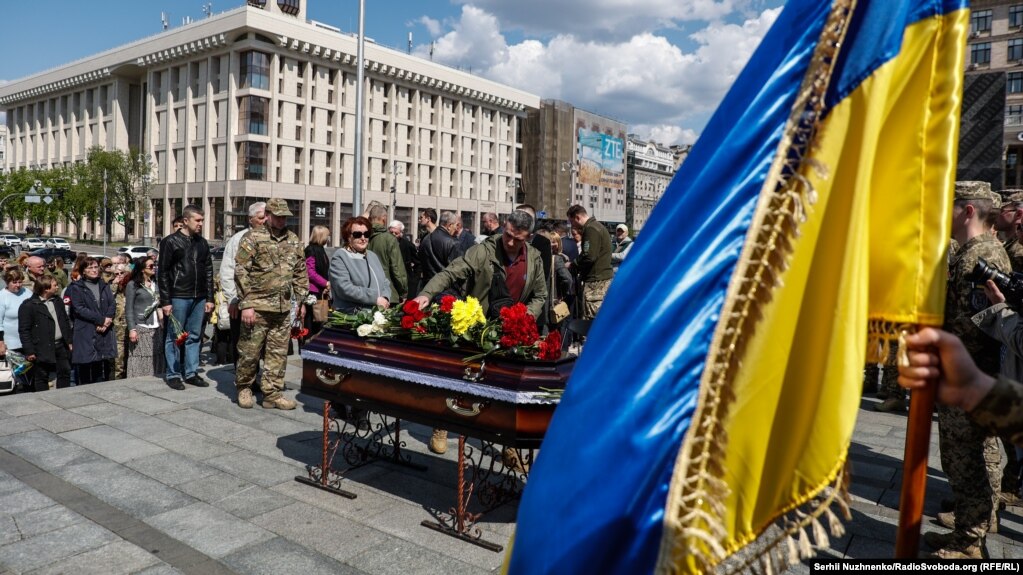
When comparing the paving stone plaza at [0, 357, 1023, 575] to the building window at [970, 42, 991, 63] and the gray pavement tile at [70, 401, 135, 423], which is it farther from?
the building window at [970, 42, 991, 63]

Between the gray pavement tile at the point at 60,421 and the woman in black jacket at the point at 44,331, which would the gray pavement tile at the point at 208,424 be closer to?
the gray pavement tile at the point at 60,421

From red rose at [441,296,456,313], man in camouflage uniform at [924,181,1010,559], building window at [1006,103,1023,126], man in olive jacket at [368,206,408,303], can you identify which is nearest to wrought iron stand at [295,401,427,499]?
red rose at [441,296,456,313]

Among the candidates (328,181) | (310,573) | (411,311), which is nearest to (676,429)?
(310,573)

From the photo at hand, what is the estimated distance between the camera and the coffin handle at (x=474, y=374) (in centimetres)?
428

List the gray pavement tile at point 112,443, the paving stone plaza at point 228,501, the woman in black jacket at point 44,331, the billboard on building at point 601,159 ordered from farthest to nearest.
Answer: the billboard on building at point 601,159 < the woman in black jacket at point 44,331 < the gray pavement tile at point 112,443 < the paving stone plaza at point 228,501

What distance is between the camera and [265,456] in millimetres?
5918

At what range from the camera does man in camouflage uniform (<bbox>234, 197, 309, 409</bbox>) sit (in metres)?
7.33

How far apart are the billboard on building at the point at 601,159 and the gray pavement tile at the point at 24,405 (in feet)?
306

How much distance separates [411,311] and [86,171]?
69.4 meters

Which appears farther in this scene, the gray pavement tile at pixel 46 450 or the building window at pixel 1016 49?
the building window at pixel 1016 49

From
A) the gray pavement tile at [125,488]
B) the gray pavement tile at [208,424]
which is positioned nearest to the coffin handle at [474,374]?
the gray pavement tile at [125,488]

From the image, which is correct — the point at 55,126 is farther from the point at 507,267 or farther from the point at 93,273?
the point at 507,267

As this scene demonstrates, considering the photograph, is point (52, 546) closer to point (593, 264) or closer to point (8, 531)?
point (8, 531)

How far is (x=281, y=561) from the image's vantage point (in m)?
3.98
